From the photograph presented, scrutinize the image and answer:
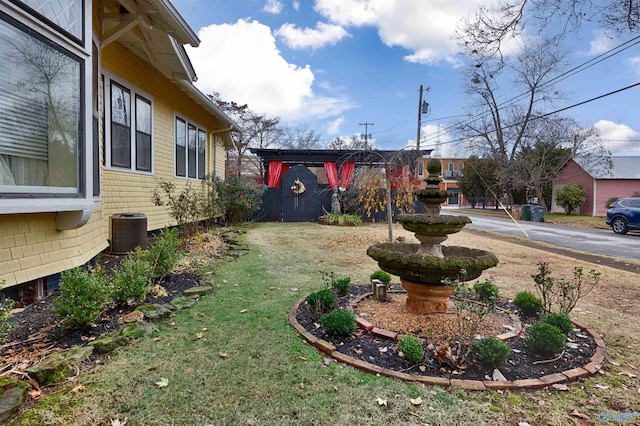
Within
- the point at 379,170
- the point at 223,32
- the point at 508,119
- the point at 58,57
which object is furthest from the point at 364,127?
the point at 58,57

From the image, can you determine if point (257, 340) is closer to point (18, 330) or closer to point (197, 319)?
point (197, 319)

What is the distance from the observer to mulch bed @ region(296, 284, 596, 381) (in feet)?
8.46

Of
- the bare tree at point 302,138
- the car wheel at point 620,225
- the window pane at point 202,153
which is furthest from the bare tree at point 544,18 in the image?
the bare tree at point 302,138

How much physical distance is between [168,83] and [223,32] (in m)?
5.94

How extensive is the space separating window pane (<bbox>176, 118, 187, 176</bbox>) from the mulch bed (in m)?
7.15

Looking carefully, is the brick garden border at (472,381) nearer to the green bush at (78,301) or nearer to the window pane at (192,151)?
the green bush at (78,301)

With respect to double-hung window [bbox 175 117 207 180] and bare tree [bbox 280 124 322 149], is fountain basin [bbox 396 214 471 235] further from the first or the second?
bare tree [bbox 280 124 322 149]

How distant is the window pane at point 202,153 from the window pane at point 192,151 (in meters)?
0.47

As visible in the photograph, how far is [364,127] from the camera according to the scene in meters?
35.1

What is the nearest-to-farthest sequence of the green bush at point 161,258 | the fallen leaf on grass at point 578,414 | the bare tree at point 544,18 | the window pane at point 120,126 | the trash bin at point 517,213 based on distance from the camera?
the fallen leaf on grass at point 578,414 → the bare tree at point 544,18 → the green bush at point 161,258 → the window pane at point 120,126 → the trash bin at point 517,213

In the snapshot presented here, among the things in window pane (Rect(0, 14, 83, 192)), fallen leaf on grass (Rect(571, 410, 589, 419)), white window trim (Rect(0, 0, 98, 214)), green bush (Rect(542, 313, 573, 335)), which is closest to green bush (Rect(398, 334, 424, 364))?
fallen leaf on grass (Rect(571, 410, 589, 419))

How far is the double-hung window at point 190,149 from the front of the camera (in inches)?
360

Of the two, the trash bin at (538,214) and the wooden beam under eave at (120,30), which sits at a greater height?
the wooden beam under eave at (120,30)

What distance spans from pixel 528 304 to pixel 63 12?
5720 mm
